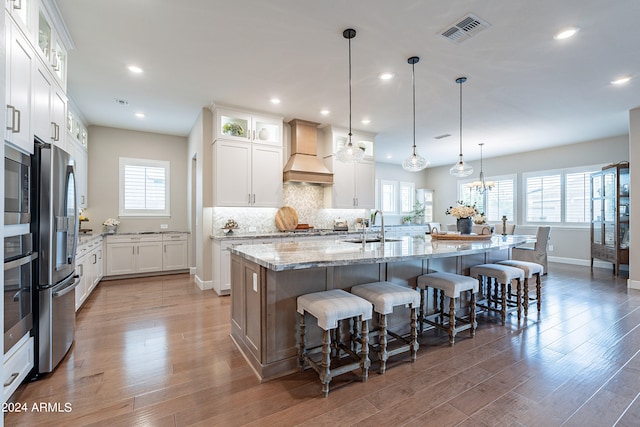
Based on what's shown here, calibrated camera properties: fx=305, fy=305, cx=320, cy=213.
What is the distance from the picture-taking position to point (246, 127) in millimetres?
4980

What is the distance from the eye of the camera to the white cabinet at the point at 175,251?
5938mm

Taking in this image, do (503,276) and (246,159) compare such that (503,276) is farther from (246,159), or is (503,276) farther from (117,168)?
(117,168)

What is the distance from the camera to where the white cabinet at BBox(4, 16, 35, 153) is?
1.86 m

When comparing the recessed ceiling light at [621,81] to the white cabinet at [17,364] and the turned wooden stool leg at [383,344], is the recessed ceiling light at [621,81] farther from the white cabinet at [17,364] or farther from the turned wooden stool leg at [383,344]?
the white cabinet at [17,364]

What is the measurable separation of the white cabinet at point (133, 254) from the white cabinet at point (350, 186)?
3390 millimetres

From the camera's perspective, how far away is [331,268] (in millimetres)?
2547

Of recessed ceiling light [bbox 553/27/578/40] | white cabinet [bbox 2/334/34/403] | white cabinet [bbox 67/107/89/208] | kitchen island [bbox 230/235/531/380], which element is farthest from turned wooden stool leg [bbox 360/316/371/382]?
white cabinet [bbox 67/107/89/208]

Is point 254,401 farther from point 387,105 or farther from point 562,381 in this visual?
point 387,105

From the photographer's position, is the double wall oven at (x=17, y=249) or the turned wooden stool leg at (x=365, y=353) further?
the turned wooden stool leg at (x=365, y=353)

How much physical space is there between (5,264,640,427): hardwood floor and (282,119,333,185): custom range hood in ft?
8.98

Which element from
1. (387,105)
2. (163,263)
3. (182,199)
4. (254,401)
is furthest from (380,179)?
(254,401)

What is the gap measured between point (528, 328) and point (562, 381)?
1100mm

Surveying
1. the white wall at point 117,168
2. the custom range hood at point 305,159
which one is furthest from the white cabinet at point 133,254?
the custom range hood at point 305,159

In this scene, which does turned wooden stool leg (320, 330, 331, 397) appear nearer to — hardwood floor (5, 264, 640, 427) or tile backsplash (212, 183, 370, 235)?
hardwood floor (5, 264, 640, 427)
